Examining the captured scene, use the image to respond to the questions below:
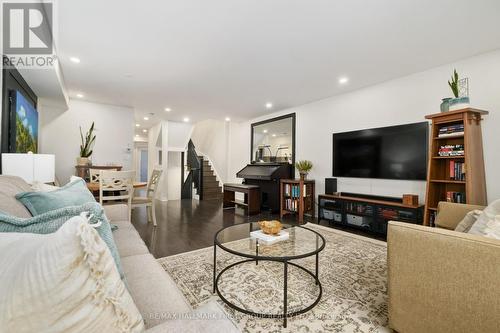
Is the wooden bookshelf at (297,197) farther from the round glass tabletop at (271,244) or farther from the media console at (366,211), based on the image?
the round glass tabletop at (271,244)

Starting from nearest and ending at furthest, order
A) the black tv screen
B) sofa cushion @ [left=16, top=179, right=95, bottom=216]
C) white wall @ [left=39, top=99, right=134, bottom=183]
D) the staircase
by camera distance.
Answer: sofa cushion @ [left=16, top=179, right=95, bottom=216] < the black tv screen < white wall @ [left=39, top=99, right=134, bottom=183] < the staircase

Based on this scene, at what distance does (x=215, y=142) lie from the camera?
7.72 m

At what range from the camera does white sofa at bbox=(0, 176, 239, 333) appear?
637 mm

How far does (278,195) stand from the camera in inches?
198

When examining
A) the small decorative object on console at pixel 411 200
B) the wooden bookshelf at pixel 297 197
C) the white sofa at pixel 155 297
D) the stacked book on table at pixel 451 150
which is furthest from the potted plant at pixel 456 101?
the white sofa at pixel 155 297

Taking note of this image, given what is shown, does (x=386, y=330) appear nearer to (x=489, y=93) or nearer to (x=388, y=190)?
(x=388, y=190)

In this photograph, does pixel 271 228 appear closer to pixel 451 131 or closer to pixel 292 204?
pixel 451 131

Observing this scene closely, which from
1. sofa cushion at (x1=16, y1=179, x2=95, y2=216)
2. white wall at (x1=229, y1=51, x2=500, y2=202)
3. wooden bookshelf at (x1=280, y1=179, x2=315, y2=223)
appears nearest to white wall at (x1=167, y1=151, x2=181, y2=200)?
white wall at (x1=229, y1=51, x2=500, y2=202)

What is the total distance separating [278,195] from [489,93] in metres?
3.59

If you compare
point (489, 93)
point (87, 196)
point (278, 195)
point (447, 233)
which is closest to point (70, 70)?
point (87, 196)

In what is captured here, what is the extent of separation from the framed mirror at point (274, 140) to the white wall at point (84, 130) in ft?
10.2

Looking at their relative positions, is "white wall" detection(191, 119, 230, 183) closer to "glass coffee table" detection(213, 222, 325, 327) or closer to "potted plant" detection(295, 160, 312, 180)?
"potted plant" detection(295, 160, 312, 180)

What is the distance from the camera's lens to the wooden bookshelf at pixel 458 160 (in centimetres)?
249

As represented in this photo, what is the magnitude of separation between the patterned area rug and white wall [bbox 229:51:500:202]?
60.3 inches
